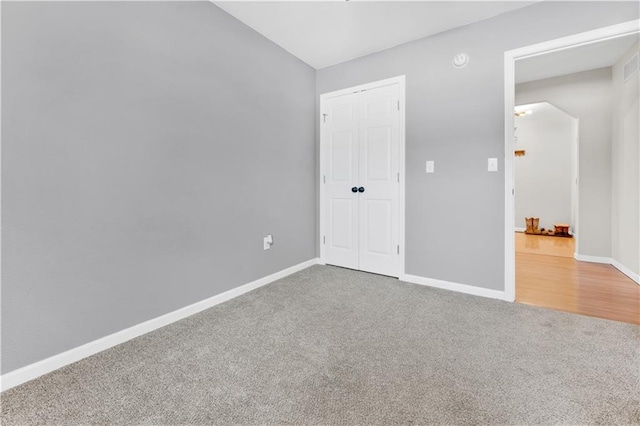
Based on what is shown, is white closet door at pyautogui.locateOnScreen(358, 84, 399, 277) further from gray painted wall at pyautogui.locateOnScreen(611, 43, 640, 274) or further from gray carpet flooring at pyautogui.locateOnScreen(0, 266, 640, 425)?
gray painted wall at pyautogui.locateOnScreen(611, 43, 640, 274)

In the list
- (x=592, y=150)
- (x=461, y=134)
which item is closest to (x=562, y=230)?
(x=592, y=150)

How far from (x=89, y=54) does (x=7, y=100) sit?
0.50m

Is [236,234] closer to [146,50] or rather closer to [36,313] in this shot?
[36,313]

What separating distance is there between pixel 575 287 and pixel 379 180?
226 cm

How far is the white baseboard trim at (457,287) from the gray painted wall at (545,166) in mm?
4833

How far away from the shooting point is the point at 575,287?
2758mm

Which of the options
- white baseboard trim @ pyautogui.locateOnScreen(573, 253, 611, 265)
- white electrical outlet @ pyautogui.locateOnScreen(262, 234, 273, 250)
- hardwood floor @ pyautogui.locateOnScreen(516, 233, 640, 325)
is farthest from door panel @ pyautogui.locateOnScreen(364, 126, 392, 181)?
white baseboard trim @ pyautogui.locateOnScreen(573, 253, 611, 265)

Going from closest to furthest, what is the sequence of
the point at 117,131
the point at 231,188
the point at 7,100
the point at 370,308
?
1. the point at 7,100
2. the point at 117,131
3. the point at 370,308
4. the point at 231,188

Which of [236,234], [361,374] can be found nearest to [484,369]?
[361,374]

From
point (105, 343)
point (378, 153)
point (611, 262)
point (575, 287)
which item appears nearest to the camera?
point (105, 343)

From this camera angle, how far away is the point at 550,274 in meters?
3.20

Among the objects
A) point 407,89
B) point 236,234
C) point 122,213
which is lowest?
point 236,234

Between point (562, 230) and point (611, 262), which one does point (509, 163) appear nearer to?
point (611, 262)

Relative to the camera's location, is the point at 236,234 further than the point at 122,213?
Yes
